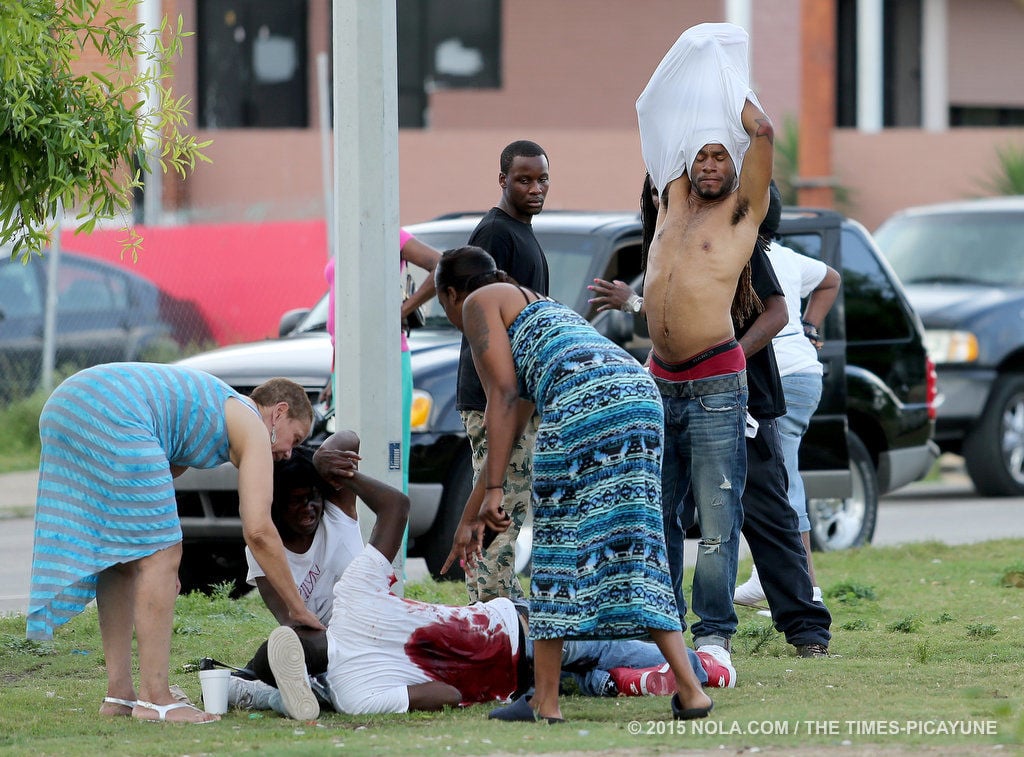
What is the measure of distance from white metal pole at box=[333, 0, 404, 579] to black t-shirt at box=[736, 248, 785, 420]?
1508 mm

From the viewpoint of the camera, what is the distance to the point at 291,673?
5637 mm

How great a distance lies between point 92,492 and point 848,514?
612 cm

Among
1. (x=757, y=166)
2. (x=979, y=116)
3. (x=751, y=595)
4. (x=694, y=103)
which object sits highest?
(x=979, y=116)

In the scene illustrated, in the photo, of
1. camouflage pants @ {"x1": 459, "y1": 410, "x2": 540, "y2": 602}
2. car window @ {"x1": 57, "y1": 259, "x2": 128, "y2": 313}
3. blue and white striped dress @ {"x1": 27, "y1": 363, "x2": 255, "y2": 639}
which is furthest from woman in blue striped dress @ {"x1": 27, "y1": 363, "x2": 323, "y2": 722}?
car window @ {"x1": 57, "y1": 259, "x2": 128, "y2": 313}

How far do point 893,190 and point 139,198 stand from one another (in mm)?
10144

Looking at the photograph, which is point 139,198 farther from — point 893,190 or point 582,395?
point 582,395

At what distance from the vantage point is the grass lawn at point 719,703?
5023 mm

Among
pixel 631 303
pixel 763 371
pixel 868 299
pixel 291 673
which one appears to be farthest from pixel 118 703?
pixel 868 299

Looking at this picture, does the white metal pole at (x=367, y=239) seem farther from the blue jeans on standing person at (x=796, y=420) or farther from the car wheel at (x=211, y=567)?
the car wheel at (x=211, y=567)

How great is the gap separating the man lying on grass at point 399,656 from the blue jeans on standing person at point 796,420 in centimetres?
178

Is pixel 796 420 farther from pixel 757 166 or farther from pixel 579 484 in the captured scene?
pixel 579 484

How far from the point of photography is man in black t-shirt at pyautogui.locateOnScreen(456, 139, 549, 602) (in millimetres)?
6648

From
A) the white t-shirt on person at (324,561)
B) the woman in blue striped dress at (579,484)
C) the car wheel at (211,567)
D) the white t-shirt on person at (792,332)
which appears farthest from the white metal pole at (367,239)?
the car wheel at (211,567)

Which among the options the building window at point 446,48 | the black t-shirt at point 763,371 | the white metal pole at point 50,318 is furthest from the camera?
the building window at point 446,48
